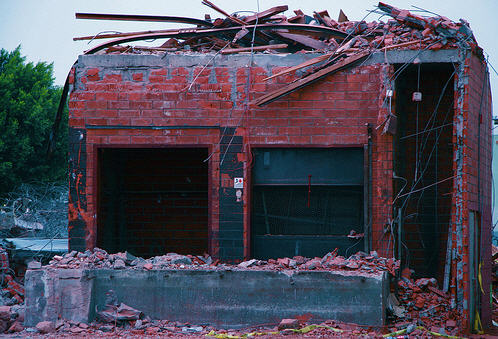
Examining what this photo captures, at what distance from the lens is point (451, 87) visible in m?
12.5

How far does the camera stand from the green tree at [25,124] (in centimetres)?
2792

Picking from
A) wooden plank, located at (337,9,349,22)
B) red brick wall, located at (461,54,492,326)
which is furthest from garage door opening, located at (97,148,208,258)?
red brick wall, located at (461,54,492,326)

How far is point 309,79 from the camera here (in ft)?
34.5

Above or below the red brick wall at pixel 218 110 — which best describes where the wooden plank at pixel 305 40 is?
above

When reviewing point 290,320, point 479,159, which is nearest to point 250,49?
point 479,159

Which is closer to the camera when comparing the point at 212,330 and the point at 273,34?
the point at 212,330

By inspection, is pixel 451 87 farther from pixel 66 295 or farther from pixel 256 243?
pixel 66 295

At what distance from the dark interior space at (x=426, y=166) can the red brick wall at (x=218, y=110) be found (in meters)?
1.90

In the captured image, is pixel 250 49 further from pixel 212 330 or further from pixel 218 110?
pixel 212 330

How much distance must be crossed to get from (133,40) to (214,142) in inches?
100.0

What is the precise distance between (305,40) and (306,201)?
114 inches

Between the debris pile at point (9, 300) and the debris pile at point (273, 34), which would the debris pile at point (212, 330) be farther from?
the debris pile at point (273, 34)

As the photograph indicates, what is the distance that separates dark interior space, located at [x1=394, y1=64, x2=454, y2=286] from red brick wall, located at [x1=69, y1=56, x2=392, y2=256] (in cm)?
190

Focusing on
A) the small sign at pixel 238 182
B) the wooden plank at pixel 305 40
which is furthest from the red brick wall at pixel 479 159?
the small sign at pixel 238 182
